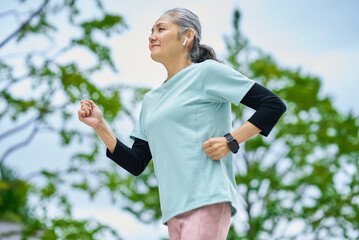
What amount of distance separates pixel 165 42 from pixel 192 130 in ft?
1.55

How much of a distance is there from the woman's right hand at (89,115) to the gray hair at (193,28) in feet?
1.75

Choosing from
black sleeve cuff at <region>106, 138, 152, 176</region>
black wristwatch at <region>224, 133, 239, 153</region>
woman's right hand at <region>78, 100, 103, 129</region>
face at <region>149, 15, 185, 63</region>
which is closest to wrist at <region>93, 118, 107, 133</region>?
woman's right hand at <region>78, 100, 103, 129</region>

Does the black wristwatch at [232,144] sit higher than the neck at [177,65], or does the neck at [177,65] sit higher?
the neck at [177,65]

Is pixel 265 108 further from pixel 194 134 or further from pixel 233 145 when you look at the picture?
pixel 194 134

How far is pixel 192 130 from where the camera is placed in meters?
1.79

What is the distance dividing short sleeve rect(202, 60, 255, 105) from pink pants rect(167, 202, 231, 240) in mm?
442

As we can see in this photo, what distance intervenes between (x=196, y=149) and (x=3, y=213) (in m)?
16.5

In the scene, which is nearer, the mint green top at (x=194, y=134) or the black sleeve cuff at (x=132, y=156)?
the mint green top at (x=194, y=134)

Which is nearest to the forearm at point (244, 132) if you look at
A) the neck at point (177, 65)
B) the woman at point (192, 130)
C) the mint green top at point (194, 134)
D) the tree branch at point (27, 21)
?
the woman at point (192, 130)

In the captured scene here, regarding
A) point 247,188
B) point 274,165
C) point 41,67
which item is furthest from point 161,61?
point 274,165

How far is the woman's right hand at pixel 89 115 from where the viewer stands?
77.1 inches

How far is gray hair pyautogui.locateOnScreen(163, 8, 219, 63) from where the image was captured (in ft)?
6.68

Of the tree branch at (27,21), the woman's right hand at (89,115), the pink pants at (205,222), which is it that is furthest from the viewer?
the tree branch at (27,21)

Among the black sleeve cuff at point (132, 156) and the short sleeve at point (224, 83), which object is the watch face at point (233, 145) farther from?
the black sleeve cuff at point (132, 156)
